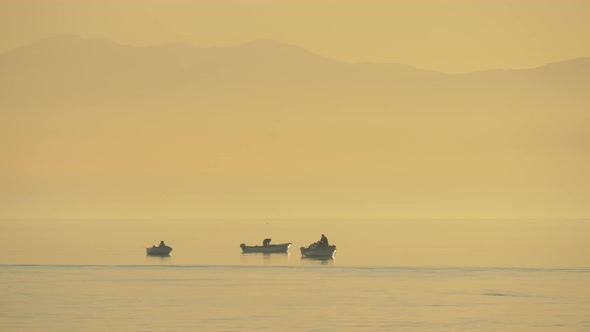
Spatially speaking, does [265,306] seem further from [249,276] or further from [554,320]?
[249,276]

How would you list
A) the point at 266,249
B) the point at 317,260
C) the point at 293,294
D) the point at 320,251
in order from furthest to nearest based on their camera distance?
the point at 266,249
the point at 320,251
the point at 317,260
the point at 293,294

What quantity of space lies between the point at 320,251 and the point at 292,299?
56.8 m

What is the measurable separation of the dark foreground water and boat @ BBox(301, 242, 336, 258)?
53.1ft

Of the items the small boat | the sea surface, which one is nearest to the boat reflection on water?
the sea surface

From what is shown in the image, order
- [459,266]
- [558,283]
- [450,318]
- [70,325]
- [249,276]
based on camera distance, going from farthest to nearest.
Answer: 1. [459,266]
2. [249,276]
3. [558,283]
4. [450,318]
5. [70,325]

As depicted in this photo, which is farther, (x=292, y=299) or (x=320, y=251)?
(x=320, y=251)

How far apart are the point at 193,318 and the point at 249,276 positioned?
4063 cm

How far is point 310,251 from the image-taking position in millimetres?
158000

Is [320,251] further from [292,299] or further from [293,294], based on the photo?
[292,299]

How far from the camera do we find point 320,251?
515 feet

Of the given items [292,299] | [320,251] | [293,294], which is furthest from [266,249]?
[292,299]

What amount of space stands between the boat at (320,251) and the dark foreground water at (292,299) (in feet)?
53.1

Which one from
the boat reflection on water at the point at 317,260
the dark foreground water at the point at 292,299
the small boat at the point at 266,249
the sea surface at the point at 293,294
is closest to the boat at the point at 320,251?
the boat reflection on water at the point at 317,260

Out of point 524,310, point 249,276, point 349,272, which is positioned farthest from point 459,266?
point 524,310
